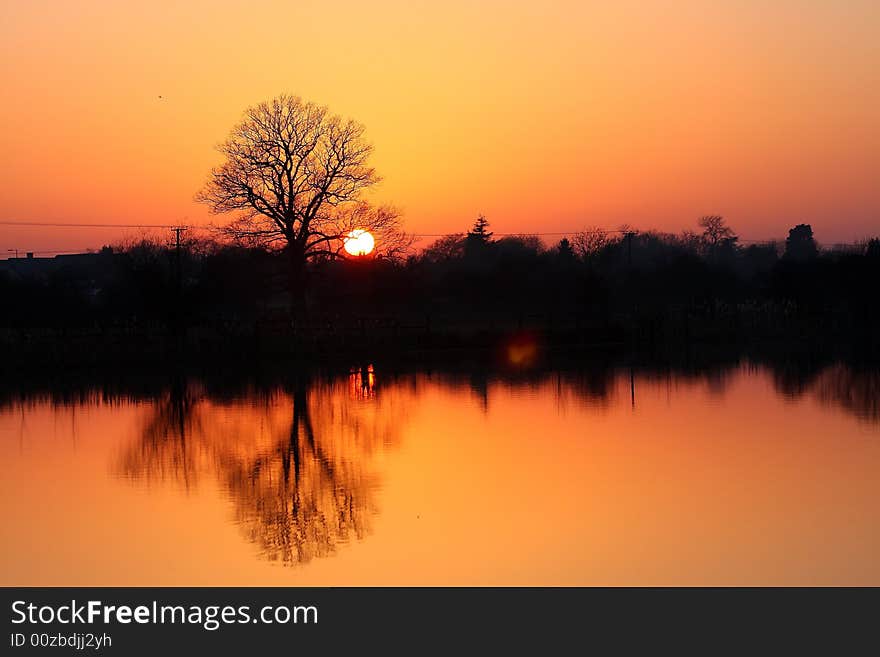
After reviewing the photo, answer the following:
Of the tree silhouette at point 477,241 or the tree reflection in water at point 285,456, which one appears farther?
the tree silhouette at point 477,241

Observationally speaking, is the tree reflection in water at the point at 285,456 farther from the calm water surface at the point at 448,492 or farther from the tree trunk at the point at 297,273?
the tree trunk at the point at 297,273

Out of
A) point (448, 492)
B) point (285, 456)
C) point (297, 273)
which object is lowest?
point (448, 492)

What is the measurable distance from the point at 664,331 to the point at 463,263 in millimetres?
59362

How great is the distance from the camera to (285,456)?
17516 mm

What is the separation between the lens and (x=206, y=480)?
50.8 feet

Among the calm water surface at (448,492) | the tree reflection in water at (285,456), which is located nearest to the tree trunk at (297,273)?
the tree reflection in water at (285,456)

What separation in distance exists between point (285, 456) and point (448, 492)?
4.12 m

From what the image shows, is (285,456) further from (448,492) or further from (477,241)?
(477,241)

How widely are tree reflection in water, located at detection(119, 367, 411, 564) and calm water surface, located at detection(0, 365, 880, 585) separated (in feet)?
0.17

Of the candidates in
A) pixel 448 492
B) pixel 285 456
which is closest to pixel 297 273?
pixel 285 456

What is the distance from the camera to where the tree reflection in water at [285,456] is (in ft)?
40.2

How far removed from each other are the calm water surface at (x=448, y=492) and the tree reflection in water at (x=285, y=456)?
5 centimetres
